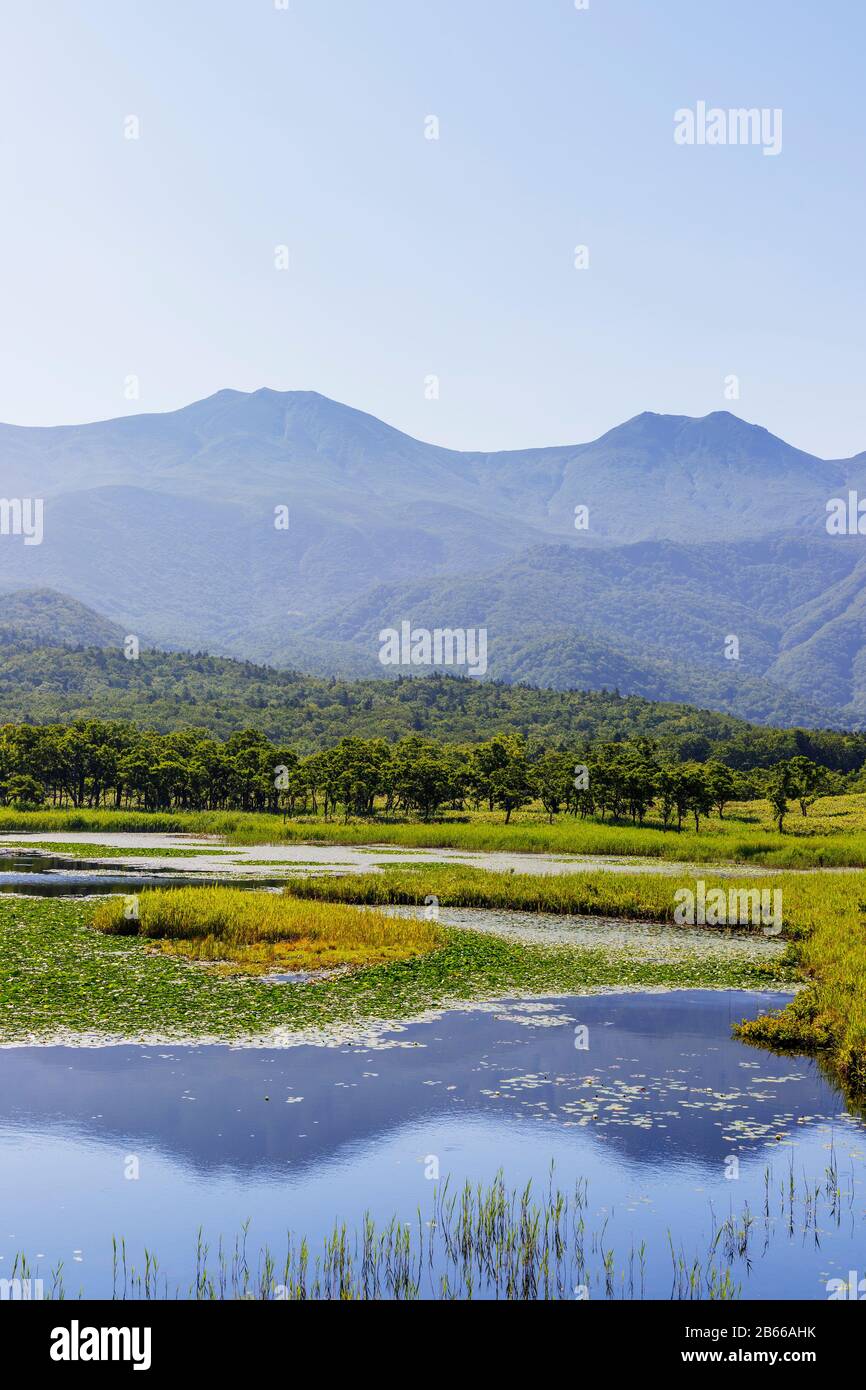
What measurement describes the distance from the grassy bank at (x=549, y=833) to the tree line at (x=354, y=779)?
4.12 meters

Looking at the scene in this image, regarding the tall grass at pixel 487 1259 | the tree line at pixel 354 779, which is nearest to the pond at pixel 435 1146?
the tall grass at pixel 487 1259

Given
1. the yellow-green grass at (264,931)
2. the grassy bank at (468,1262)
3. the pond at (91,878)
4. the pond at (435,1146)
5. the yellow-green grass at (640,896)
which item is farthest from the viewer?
the pond at (91,878)

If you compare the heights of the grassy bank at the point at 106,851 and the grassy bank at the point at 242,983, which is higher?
the grassy bank at the point at 106,851

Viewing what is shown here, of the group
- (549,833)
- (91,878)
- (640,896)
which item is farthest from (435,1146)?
(549,833)

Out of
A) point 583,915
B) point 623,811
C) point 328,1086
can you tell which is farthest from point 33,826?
point 328,1086

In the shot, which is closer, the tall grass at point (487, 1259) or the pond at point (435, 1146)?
the tall grass at point (487, 1259)

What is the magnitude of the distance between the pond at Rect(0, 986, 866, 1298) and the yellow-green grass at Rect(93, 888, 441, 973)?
935 centimetres

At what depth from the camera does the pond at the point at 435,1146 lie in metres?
17.7

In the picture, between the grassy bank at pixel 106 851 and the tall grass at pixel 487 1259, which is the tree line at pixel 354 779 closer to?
the grassy bank at pixel 106 851

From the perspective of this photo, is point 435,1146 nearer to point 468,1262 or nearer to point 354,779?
point 468,1262

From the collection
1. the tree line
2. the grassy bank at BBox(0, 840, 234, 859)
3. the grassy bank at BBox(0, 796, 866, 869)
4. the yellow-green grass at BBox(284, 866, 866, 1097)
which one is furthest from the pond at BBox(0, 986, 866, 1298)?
the tree line
